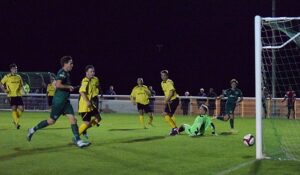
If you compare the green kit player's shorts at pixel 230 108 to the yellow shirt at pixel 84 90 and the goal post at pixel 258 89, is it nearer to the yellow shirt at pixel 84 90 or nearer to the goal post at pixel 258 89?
the yellow shirt at pixel 84 90

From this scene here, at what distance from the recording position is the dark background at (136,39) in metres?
44.8

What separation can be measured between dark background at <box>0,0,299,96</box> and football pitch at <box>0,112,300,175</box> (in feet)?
96.6

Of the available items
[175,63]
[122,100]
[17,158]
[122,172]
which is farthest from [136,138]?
[175,63]

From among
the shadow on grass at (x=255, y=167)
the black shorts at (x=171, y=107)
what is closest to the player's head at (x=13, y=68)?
the black shorts at (x=171, y=107)

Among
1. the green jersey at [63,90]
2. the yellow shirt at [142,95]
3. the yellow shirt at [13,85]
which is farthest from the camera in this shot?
the yellow shirt at [142,95]

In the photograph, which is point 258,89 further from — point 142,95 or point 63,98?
point 142,95

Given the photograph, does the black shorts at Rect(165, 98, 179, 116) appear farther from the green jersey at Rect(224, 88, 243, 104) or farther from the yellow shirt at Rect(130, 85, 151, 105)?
the yellow shirt at Rect(130, 85, 151, 105)

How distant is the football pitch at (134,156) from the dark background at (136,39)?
96.6 feet

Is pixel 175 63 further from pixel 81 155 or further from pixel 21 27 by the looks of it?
pixel 81 155

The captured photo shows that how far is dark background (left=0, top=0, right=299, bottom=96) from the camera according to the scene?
1763 inches

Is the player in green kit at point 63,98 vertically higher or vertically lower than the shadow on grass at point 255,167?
higher

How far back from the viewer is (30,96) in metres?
32.8

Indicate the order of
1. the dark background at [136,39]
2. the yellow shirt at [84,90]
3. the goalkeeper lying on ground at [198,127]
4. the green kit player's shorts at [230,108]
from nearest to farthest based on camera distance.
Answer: the yellow shirt at [84,90], the goalkeeper lying on ground at [198,127], the green kit player's shorts at [230,108], the dark background at [136,39]

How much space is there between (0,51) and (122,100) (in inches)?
775
